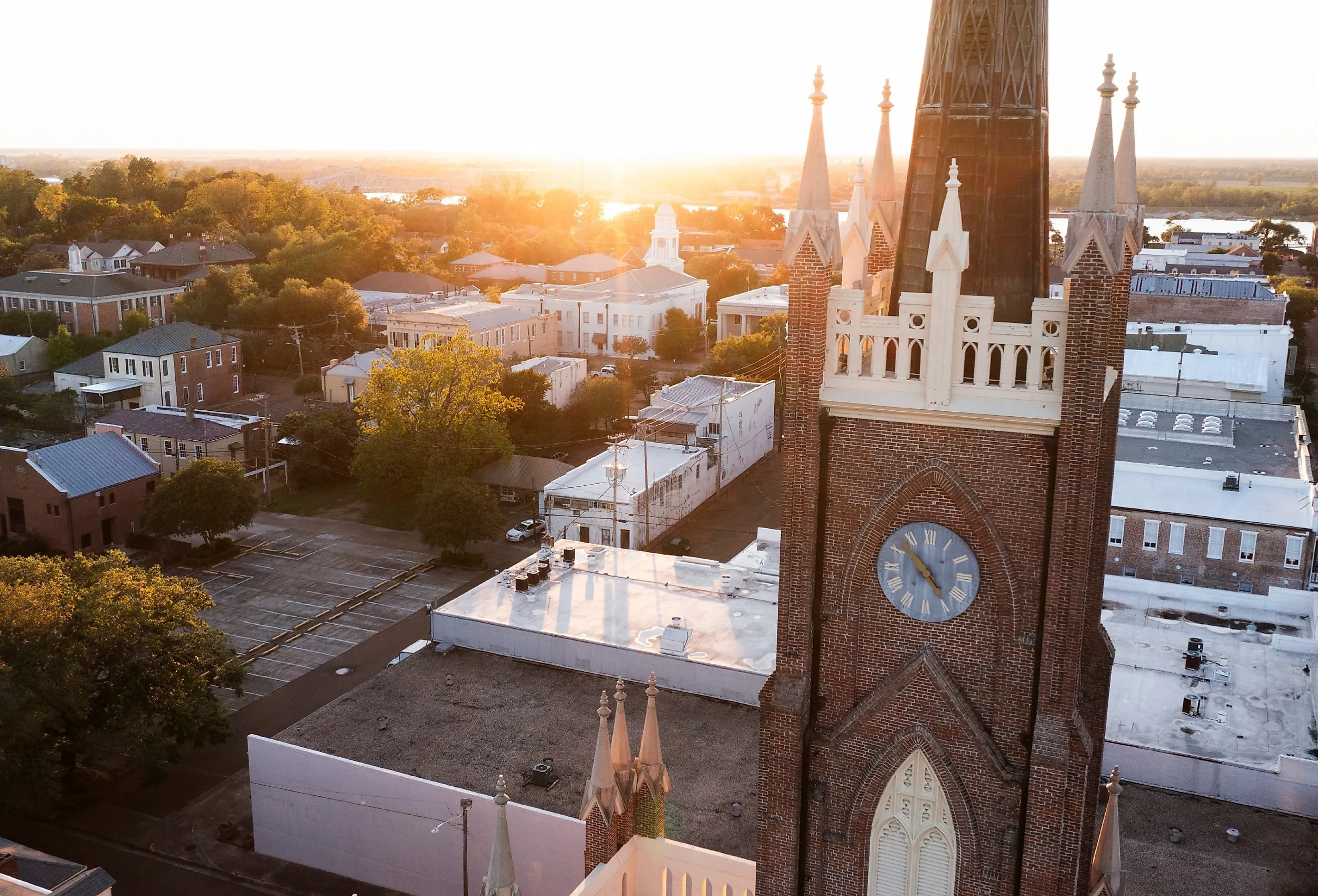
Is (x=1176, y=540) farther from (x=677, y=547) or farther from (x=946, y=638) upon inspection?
(x=946, y=638)

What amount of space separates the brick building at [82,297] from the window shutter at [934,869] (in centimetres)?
10518

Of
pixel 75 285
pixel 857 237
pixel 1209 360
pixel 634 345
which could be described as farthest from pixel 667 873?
pixel 75 285

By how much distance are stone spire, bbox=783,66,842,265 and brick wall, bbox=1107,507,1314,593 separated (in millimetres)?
36570

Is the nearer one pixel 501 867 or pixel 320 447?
pixel 501 867

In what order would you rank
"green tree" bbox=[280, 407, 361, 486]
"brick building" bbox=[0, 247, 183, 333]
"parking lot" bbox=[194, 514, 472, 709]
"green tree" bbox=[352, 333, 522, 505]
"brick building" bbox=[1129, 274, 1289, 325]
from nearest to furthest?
1. "parking lot" bbox=[194, 514, 472, 709]
2. "green tree" bbox=[352, 333, 522, 505]
3. "green tree" bbox=[280, 407, 361, 486]
4. "brick building" bbox=[1129, 274, 1289, 325]
5. "brick building" bbox=[0, 247, 183, 333]

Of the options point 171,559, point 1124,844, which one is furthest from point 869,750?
point 171,559

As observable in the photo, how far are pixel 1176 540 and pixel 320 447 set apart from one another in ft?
170

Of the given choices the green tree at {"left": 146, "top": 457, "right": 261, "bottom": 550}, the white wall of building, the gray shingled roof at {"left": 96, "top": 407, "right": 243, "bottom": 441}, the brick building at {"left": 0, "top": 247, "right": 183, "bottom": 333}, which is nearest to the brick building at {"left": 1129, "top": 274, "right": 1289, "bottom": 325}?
the green tree at {"left": 146, "top": 457, "right": 261, "bottom": 550}

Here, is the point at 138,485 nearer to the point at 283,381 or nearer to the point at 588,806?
Result: the point at 283,381

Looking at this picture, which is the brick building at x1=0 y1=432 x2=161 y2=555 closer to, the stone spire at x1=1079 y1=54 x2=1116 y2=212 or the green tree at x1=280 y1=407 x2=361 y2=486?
the green tree at x1=280 y1=407 x2=361 y2=486

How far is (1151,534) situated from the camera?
4547 cm

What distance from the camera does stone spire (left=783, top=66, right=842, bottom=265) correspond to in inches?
532

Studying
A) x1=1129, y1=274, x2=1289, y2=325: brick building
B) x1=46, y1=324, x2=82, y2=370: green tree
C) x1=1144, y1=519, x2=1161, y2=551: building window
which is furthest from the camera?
x1=46, y1=324, x2=82, y2=370: green tree

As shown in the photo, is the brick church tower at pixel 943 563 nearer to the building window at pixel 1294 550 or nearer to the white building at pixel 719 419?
the building window at pixel 1294 550
